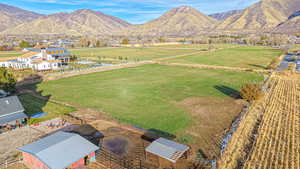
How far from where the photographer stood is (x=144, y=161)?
47.2 feet

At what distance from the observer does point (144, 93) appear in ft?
102

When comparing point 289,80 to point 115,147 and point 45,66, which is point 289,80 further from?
point 45,66

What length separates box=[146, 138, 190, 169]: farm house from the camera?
1353 cm

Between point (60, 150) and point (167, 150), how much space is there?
7310 millimetres

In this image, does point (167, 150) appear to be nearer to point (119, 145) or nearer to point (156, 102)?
point (119, 145)

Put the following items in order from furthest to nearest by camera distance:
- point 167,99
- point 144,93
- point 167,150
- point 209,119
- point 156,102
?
point 144,93
point 167,99
point 156,102
point 209,119
point 167,150

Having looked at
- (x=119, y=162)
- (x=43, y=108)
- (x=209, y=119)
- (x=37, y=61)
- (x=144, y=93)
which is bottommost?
Result: (x=119, y=162)

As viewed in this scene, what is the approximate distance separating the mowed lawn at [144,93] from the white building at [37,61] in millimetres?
12292

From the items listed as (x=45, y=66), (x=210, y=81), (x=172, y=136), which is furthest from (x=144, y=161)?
(x=45, y=66)

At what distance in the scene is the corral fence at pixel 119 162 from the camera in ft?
45.4

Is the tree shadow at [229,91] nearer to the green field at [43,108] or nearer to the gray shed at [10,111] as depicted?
the green field at [43,108]

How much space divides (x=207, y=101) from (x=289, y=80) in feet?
75.5

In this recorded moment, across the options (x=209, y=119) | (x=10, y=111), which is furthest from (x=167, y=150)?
(x=10, y=111)

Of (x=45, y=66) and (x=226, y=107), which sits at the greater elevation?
(x=45, y=66)
